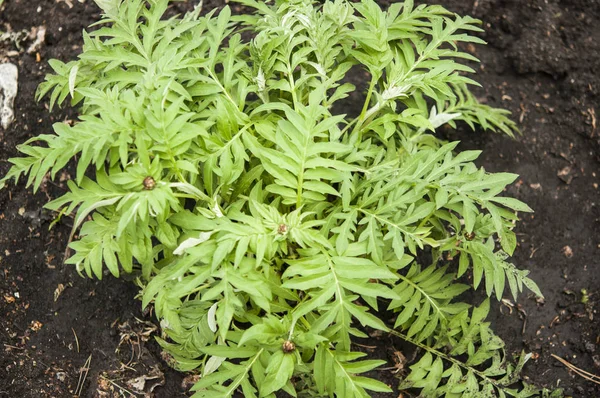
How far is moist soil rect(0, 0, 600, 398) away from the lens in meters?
3.19

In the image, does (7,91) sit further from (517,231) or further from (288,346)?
(517,231)

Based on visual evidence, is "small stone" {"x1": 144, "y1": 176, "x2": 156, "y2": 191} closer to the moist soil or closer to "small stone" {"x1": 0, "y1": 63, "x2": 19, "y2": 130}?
the moist soil

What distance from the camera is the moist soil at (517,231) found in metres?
3.19

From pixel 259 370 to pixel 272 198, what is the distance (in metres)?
0.78

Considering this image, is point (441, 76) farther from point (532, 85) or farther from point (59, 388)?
point (59, 388)

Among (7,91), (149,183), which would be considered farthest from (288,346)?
(7,91)

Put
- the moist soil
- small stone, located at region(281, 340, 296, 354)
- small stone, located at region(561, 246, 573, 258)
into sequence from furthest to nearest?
small stone, located at region(561, 246, 573, 258), the moist soil, small stone, located at region(281, 340, 296, 354)

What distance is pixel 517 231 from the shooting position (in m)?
3.65

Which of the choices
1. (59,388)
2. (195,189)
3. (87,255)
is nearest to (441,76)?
(195,189)

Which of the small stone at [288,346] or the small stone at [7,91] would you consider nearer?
the small stone at [288,346]

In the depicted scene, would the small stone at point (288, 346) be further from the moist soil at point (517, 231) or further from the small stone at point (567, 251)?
the small stone at point (567, 251)

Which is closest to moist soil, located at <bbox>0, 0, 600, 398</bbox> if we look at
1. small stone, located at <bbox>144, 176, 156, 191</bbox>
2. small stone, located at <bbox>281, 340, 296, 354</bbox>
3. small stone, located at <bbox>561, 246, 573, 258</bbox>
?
small stone, located at <bbox>561, 246, 573, 258</bbox>

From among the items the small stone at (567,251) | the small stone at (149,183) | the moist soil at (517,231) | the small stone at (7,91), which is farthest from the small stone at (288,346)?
the small stone at (7,91)

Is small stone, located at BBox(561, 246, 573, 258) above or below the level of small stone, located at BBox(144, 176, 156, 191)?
below
